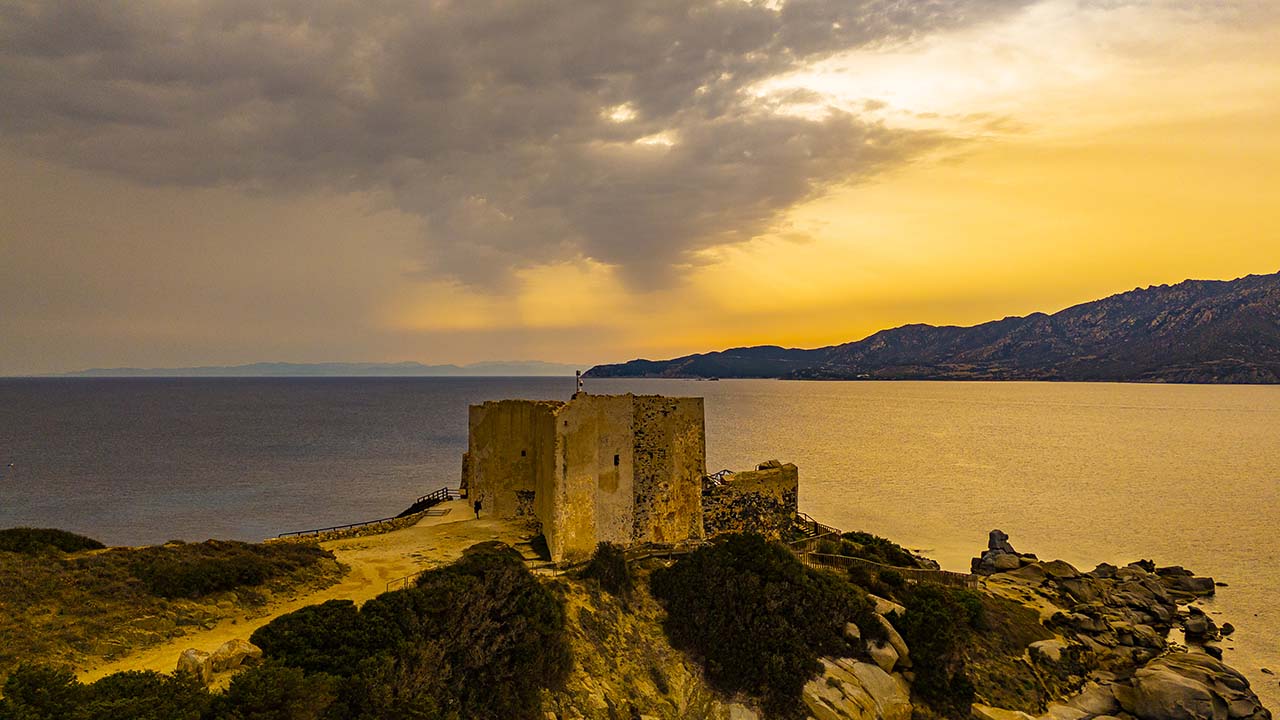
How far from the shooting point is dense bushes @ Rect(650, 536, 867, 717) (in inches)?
861

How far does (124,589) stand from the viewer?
18266 mm

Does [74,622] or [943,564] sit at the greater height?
[74,622]

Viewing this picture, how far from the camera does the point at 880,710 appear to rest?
22.0 metres

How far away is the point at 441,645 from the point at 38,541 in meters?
15.1

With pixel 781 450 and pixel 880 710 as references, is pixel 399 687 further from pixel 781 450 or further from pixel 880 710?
pixel 781 450

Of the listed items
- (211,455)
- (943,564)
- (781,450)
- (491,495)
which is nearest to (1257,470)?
(781,450)

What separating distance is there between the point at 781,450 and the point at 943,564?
171ft

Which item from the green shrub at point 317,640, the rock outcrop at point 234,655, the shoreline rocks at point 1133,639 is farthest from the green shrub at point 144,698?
the shoreline rocks at point 1133,639

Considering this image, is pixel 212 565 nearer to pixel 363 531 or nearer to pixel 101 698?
pixel 101 698

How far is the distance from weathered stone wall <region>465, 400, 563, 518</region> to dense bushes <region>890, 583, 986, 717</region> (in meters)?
16.5

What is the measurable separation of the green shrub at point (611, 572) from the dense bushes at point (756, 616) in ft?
4.58

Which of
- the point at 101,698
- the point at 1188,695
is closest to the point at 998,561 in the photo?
the point at 1188,695

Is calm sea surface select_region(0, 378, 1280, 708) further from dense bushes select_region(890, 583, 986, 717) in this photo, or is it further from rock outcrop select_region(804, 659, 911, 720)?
rock outcrop select_region(804, 659, 911, 720)

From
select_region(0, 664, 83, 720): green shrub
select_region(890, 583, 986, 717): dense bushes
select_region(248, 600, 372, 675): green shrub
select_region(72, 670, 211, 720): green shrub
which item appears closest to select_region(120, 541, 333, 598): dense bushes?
select_region(248, 600, 372, 675): green shrub
